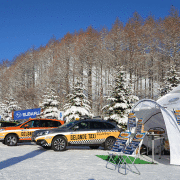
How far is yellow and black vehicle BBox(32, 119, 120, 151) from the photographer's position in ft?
42.0

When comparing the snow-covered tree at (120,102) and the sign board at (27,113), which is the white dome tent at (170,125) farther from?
the sign board at (27,113)

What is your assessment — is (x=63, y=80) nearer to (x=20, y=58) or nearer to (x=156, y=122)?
(x=20, y=58)

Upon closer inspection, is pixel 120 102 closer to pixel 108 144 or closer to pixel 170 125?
pixel 108 144

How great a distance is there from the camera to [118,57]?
36469mm

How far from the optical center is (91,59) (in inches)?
1574

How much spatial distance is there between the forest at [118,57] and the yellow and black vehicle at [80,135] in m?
19.9

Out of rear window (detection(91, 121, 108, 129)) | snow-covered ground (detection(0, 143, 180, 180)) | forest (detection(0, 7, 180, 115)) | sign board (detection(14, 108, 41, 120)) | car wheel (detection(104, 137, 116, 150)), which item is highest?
forest (detection(0, 7, 180, 115))

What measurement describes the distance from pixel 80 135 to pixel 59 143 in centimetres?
123

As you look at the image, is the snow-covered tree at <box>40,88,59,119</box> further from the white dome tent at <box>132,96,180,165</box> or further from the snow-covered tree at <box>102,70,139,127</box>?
A: the white dome tent at <box>132,96,180,165</box>

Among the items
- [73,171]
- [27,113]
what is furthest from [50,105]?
[73,171]

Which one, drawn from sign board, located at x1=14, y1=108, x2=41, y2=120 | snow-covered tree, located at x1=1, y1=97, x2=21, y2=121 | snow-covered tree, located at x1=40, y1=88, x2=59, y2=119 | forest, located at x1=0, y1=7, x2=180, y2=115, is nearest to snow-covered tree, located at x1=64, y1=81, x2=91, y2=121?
sign board, located at x1=14, y1=108, x2=41, y2=120

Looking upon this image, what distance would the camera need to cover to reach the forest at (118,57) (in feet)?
117

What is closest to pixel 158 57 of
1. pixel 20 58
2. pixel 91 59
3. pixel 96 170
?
pixel 91 59

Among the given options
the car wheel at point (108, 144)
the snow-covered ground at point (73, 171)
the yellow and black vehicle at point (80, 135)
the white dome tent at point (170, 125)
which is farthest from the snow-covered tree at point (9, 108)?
the snow-covered ground at point (73, 171)
